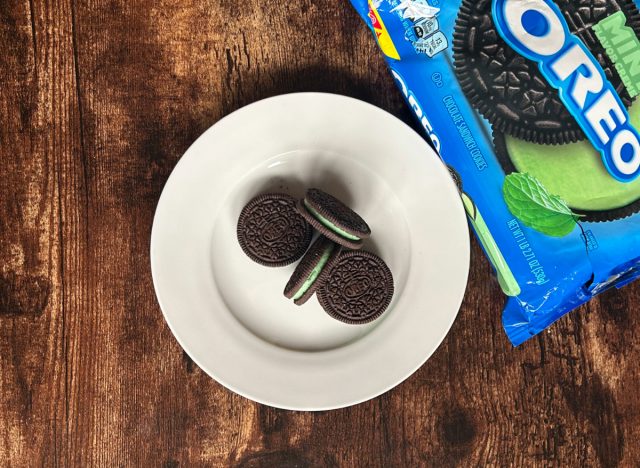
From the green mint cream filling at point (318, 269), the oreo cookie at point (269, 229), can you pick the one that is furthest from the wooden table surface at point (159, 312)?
the green mint cream filling at point (318, 269)

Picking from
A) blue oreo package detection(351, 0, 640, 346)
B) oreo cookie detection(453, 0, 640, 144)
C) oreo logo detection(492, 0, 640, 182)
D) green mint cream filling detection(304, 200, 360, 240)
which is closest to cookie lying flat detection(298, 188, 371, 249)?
green mint cream filling detection(304, 200, 360, 240)

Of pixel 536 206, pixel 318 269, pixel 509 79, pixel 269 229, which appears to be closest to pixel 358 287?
pixel 318 269

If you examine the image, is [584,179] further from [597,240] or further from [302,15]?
[302,15]

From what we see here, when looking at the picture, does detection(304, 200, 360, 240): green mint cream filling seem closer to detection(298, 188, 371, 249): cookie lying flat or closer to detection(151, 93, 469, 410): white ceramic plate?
detection(298, 188, 371, 249): cookie lying flat

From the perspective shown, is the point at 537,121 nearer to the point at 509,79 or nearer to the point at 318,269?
the point at 509,79

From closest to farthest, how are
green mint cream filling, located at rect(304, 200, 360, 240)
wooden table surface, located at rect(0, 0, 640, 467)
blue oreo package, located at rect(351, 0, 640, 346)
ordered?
blue oreo package, located at rect(351, 0, 640, 346), green mint cream filling, located at rect(304, 200, 360, 240), wooden table surface, located at rect(0, 0, 640, 467)
